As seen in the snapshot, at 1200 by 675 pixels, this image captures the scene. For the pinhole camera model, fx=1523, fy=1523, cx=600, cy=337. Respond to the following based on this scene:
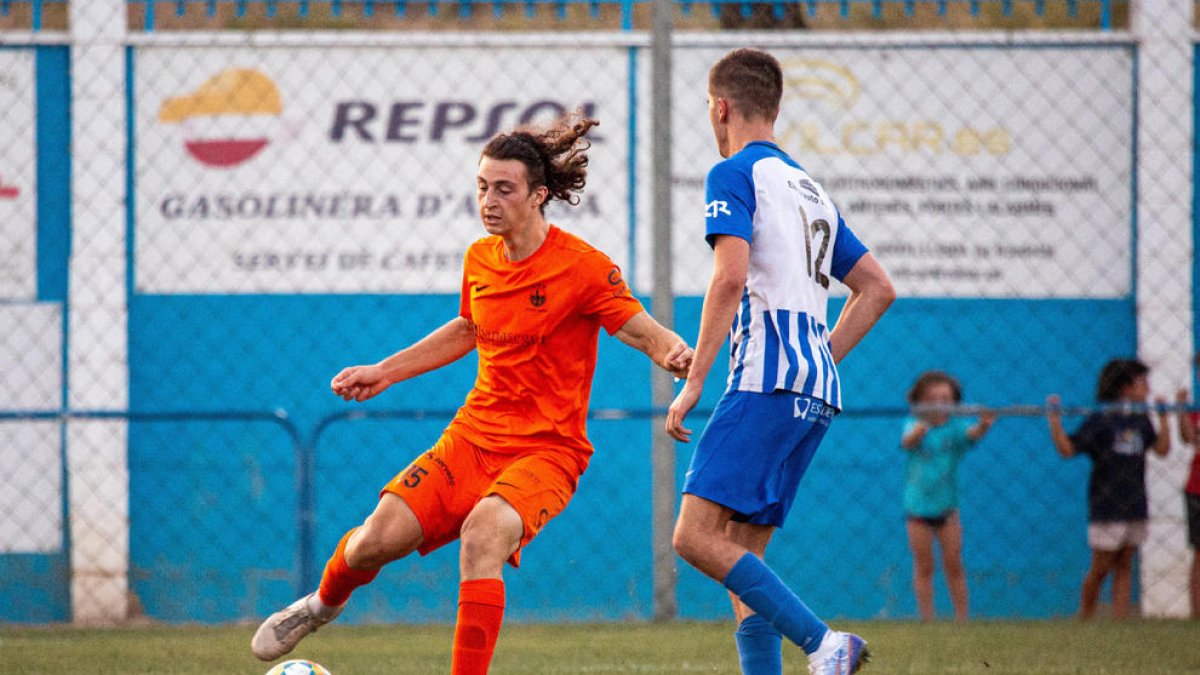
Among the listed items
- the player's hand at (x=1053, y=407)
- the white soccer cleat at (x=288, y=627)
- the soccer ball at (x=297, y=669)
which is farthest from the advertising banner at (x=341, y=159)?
the soccer ball at (x=297, y=669)

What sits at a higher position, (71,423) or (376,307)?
(376,307)

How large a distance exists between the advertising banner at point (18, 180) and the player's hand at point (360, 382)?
15.5ft

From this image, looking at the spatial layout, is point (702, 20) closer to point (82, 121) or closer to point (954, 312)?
point (954, 312)

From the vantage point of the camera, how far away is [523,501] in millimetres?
4387

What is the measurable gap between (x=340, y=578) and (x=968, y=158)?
5567 mm

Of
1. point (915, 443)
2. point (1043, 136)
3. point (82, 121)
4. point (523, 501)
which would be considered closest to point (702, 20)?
point (1043, 136)

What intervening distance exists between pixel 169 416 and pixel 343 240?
7.34ft

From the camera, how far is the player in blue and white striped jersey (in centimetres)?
418

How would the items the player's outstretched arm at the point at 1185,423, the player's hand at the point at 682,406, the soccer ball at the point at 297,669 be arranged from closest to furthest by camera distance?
the player's hand at the point at 682,406 < the soccer ball at the point at 297,669 < the player's outstretched arm at the point at 1185,423

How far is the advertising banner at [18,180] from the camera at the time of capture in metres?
8.88

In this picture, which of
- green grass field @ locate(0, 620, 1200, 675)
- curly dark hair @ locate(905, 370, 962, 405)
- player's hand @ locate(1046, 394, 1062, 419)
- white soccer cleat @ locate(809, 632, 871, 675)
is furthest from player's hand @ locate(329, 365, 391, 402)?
curly dark hair @ locate(905, 370, 962, 405)

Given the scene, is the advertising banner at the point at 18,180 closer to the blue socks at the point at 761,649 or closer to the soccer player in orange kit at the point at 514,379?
the soccer player in orange kit at the point at 514,379

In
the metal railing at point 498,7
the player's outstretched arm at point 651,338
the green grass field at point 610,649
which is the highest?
the metal railing at point 498,7

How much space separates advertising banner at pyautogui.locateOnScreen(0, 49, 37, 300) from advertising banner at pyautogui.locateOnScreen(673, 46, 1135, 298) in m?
3.77
